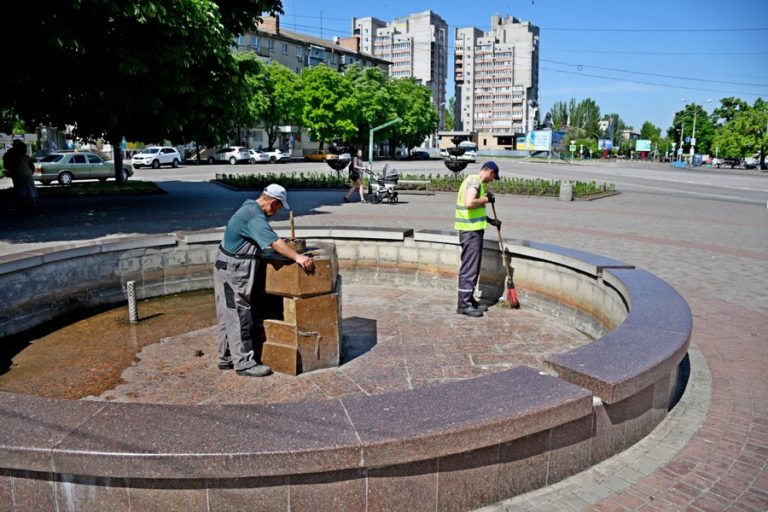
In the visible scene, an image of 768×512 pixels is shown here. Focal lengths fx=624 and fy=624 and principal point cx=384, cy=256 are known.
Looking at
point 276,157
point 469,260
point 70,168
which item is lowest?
point 469,260

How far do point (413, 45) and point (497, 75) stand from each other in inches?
1093

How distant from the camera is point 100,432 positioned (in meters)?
3.04

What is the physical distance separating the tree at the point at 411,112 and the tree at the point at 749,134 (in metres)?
38.8

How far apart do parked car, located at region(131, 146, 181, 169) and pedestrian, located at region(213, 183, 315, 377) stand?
43.0m

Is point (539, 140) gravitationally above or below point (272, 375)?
above

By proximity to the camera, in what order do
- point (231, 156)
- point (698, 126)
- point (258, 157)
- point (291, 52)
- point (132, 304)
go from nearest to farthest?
point (132, 304)
point (231, 156)
point (258, 157)
point (291, 52)
point (698, 126)

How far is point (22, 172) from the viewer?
16703 millimetres

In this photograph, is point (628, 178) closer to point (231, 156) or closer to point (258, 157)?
point (258, 157)

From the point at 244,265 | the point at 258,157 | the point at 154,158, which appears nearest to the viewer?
the point at 244,265

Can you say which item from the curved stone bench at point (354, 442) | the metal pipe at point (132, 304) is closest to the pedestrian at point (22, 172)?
the metal pipe at point (132, 304)

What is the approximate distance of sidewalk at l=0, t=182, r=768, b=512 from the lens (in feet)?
11.9

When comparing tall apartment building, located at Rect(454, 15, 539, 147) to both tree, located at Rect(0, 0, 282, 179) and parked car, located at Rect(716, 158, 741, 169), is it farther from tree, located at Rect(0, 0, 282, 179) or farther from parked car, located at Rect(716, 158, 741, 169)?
tree, located at Rect(0, 0, 282, 179)

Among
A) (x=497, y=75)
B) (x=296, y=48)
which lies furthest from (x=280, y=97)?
(x=497, y=75)

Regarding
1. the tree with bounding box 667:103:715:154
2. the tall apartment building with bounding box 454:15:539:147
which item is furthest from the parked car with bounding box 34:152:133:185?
the tall apartment building with bounding box 454:15:539:147
